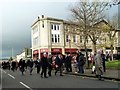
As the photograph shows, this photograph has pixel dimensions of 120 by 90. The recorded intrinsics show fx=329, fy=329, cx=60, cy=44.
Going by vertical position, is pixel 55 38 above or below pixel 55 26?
below

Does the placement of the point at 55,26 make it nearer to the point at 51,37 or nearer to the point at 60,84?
the point at 51,37

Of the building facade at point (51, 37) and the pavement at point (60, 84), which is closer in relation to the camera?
the pavement at point (60, 84)

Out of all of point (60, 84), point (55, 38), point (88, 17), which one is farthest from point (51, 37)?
point (60, 84)

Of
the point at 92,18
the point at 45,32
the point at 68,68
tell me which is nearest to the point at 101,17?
the point at 92,18

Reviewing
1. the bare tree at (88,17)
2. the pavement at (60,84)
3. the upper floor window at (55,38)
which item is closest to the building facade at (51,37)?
the upper floor window at (55,38)

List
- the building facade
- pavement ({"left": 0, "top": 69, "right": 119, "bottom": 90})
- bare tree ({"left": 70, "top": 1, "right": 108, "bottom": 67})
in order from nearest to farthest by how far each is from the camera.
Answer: pavement ({"left": 0, "top": 69, "right": 119, "bottom": 90}) → bare tree ({"left": 70, "top": 1, "right": 108, "bottom": 67}) → the building facade

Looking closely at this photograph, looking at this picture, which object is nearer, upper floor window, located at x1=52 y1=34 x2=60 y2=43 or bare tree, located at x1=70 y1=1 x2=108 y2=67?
bare tree, located at x1=70 y1=1 x2=108 y2=67

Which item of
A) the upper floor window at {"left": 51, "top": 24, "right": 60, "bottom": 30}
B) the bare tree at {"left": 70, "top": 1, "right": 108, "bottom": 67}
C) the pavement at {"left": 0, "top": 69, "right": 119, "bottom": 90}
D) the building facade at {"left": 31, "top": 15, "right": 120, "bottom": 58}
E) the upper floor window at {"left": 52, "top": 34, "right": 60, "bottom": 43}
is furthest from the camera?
the upper floor window at {"left": 51, "top": 24, "right": 60, "bottom": 30}

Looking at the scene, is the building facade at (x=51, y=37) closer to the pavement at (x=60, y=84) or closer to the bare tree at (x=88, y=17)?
the bare tree at (x=88, y=17)

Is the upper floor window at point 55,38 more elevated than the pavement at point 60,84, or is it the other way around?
the upper floor window at point 55,38

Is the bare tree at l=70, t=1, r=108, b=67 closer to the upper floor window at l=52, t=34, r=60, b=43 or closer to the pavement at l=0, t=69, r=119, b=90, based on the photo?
the pavement at l=0, t=69, r=119, b=90

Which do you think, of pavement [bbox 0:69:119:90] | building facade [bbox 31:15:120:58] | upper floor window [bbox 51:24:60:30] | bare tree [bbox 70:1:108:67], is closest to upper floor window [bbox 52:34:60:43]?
building facade [bbox 31:15:120:58]

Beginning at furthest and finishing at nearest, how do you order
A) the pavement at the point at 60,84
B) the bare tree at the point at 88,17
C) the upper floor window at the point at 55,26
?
the upper floor window at the point at 55,26
the bare tree at the point at 88,17
the pavement at the point at 60,84

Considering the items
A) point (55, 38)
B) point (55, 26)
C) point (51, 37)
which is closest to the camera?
point (51, 37)
